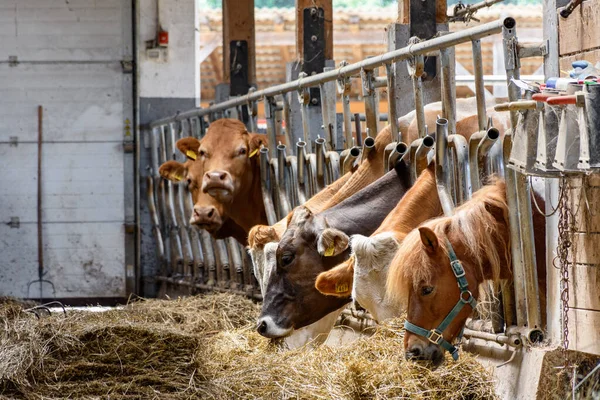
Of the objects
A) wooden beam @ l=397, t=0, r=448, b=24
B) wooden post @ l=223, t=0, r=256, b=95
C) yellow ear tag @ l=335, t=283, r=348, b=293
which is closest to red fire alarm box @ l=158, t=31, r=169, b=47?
wooden post @ l=223, t=0, r=256, b=95

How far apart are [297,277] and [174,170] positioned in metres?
3.81

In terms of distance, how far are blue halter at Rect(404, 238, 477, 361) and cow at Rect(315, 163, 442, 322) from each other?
1.48ft

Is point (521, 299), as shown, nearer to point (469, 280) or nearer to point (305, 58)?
point (469, 280)

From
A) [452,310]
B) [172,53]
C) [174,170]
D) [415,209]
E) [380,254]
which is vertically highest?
[172,53]

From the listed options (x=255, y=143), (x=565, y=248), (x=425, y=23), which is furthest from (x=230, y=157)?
(x=565, y=248)

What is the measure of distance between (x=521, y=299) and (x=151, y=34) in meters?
7.88

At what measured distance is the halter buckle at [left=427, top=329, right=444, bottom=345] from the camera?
476 cm

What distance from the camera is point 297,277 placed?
604cm

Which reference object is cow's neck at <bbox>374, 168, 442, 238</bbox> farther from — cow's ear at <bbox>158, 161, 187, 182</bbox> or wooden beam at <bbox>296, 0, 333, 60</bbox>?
cow's ear at <bbox>158, 161, 187, 182</bbox>

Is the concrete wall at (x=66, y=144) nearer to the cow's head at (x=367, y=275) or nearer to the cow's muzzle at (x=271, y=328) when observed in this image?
the cow's muzzle at (x=271, y=328)

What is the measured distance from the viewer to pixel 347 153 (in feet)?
22.8

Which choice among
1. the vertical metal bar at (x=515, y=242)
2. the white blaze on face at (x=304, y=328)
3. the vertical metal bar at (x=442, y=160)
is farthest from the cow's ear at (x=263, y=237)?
the vertical metal bar at (x=515, y=242)

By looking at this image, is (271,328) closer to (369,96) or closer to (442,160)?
(442,160)

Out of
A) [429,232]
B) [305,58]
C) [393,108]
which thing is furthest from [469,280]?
[305,58]
